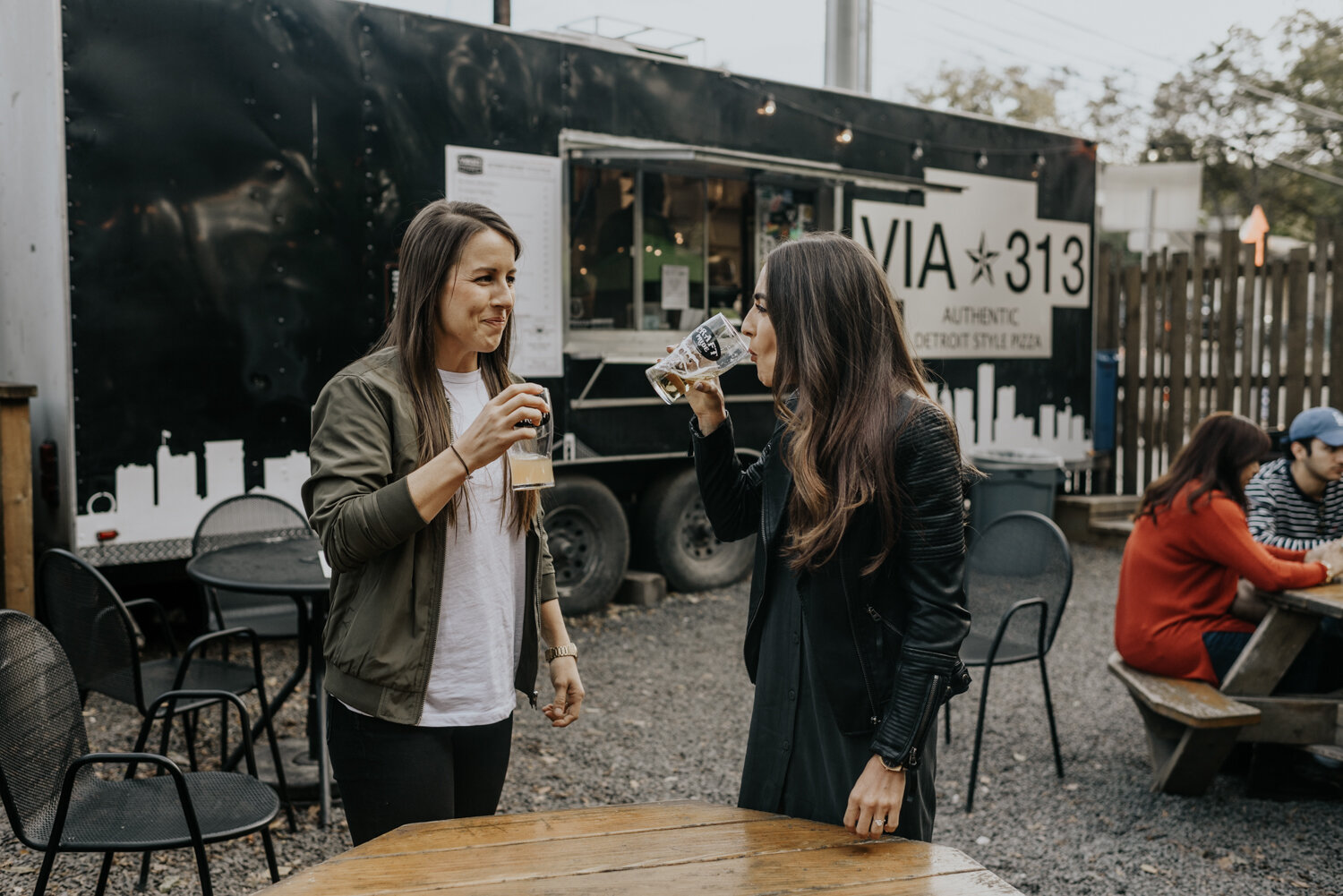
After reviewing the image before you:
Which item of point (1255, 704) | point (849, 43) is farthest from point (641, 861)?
point (849, 43)

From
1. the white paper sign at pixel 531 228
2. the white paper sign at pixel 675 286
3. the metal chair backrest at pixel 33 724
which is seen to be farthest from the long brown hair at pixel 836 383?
the white paper sign at pixel 675 286

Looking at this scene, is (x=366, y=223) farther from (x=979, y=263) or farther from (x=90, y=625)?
(x=979, y=263)

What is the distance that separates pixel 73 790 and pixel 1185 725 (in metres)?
3.58

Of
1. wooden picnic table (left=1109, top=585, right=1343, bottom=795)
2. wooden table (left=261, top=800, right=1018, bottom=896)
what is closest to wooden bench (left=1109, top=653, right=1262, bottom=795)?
wooden picnic table (left=1109, top=585, right=1343, bottom=795)

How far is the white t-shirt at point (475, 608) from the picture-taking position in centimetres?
211

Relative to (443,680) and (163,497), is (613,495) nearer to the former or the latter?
(163,497)

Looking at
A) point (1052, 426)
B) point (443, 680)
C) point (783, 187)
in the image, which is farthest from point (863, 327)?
point (1052, 426)

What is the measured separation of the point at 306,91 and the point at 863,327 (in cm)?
443

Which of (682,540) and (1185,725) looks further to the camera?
(682,540)

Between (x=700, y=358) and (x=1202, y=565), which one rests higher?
(x=700, y=358)

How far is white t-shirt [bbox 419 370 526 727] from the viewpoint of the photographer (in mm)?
2107

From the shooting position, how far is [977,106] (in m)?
34.5

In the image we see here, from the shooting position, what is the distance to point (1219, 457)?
4195 mm

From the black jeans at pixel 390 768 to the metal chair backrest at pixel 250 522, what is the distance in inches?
110
